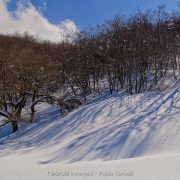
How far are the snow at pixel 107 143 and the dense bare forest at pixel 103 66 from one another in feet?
6.74

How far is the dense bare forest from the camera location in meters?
15.6

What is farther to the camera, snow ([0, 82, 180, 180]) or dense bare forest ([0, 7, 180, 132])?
dense bare forest ([0, 7, 180, 132])

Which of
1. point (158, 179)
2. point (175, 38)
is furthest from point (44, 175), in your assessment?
point (175, 38)

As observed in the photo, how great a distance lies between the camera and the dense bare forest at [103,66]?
15617 mm

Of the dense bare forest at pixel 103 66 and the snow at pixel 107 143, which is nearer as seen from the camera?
the snow at pixel 107 143

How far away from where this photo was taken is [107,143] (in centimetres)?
877

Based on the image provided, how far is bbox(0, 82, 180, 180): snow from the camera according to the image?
18.1 ft

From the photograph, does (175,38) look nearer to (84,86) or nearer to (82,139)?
(84,86)

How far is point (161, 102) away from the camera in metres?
11.3

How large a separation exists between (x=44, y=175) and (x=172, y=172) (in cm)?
178

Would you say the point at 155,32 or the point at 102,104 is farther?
the point at 155,32

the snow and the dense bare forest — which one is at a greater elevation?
the dense bare forest

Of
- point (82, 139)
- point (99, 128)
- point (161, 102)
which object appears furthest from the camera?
point (161, 102)

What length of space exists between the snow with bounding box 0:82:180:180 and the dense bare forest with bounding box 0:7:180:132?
2.05 m
